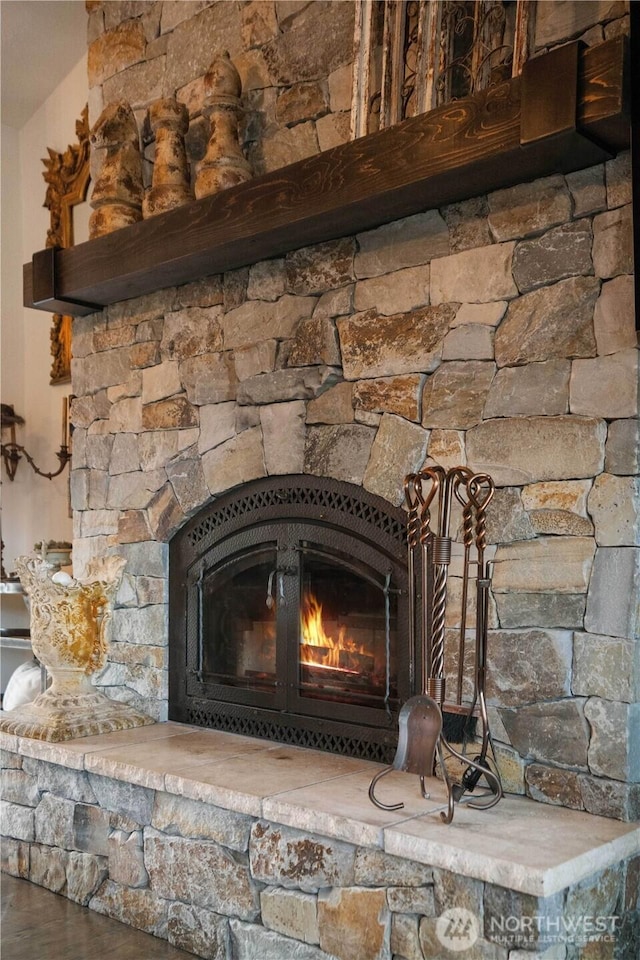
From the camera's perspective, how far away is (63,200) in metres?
4.93

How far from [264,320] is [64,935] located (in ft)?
6.36

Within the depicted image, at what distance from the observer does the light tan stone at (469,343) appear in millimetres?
2527

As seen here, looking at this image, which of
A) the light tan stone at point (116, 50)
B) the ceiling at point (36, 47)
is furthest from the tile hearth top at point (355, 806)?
the ceiling at point (36, 47)

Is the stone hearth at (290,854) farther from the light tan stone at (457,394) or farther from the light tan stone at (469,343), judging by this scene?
the light tan stone at (469,343)

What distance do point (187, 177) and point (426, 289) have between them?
1.20m

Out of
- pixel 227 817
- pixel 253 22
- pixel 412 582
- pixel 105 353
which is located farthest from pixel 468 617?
pixel 253 22

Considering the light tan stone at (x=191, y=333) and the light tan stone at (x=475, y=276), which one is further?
the light tan stone at (x=191, y=333)

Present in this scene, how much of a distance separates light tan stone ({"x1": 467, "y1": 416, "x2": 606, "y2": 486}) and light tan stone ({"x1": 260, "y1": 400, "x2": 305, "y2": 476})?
2.10 ft

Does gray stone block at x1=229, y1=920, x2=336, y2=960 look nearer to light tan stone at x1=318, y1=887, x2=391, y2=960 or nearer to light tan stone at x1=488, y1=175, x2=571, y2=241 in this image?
light tan stone at x1=318, y1=887, x2=391, y2=960

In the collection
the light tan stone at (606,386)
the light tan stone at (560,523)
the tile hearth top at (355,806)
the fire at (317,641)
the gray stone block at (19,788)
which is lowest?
the gray stone block at (19,788)

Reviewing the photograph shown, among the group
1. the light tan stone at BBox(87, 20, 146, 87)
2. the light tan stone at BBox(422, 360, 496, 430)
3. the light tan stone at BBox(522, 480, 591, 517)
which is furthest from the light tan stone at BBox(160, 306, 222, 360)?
the light tan stone at BBox(522, 480, 591, 517)

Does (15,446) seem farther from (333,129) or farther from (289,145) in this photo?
(333,129)

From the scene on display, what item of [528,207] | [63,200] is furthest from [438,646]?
[63,200]

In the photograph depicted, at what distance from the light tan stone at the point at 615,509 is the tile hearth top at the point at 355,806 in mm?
667
